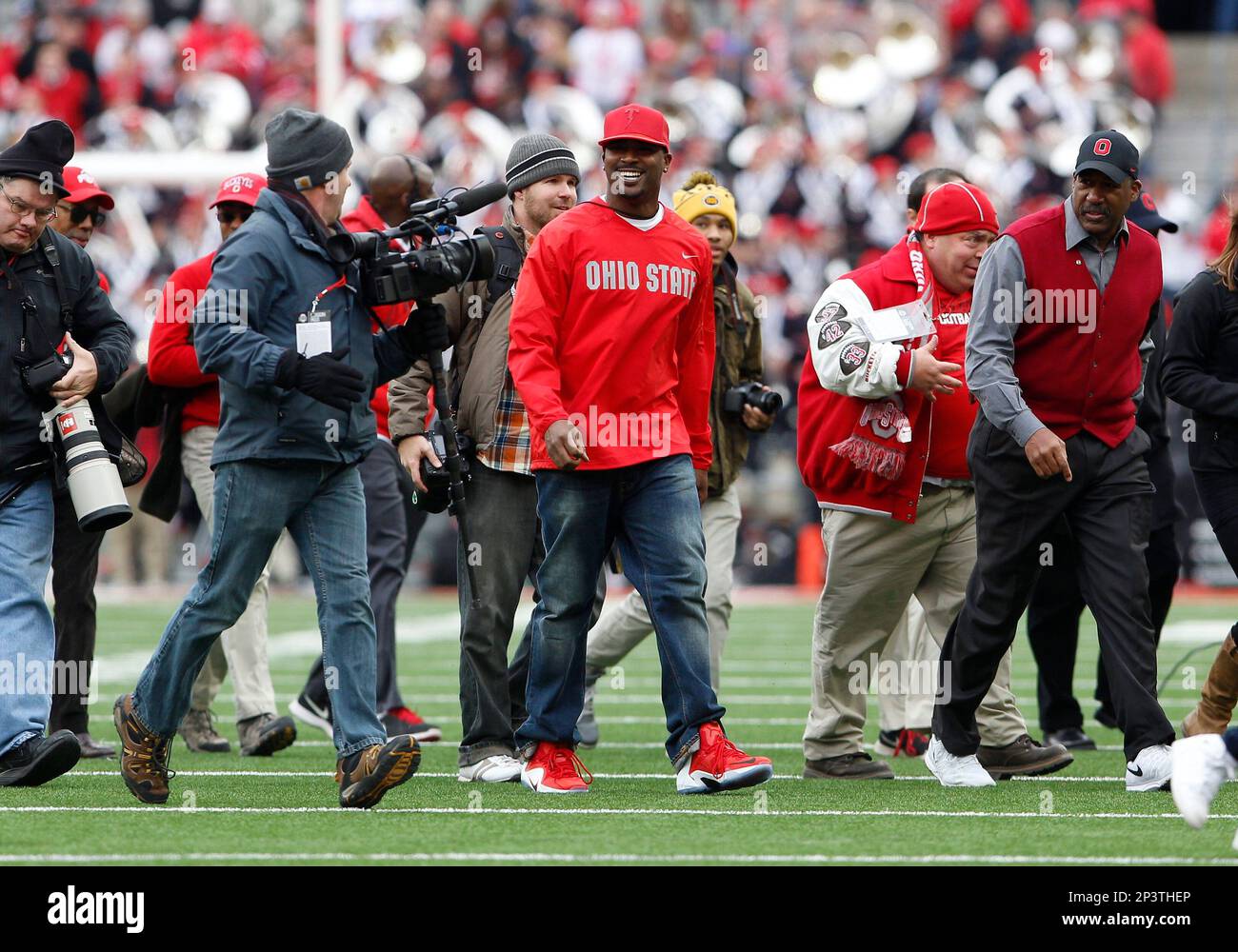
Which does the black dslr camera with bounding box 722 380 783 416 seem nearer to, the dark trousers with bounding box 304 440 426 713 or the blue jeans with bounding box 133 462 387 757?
the dark trousers with bounding box 304 440 426 713

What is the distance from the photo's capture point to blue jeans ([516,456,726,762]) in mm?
7043

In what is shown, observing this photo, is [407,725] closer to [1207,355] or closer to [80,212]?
[80,212]

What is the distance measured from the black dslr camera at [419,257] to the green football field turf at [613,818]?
1.64 meters

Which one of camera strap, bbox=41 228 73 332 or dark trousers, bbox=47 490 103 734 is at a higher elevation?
camera strap, bbox=41 228 73 332

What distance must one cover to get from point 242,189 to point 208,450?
111 cm

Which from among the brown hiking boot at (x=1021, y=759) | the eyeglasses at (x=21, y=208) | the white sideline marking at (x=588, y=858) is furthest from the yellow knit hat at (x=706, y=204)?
the white sideline marking at (x=588, y=858)

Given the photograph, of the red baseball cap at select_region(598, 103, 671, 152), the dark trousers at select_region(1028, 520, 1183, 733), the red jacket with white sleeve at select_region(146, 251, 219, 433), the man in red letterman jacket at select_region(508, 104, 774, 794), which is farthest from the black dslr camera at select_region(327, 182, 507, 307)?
the dark trousers at select_region(1028, 520, 1183, 733)

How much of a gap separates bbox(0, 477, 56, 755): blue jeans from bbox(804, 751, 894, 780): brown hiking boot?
279cm

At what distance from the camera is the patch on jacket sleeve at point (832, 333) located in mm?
7520

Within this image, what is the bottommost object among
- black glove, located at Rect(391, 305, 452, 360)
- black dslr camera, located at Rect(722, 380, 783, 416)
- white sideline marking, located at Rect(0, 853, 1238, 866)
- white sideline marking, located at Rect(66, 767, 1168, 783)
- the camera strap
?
white sideline marking, located at Rect(66, 767, 1168, 783)

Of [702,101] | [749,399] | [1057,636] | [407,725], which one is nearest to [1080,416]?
[749,399]

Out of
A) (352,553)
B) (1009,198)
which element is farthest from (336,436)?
(1009,198)

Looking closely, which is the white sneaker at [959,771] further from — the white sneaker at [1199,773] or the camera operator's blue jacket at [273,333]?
the camera operator's blue jacket at [273,333]
